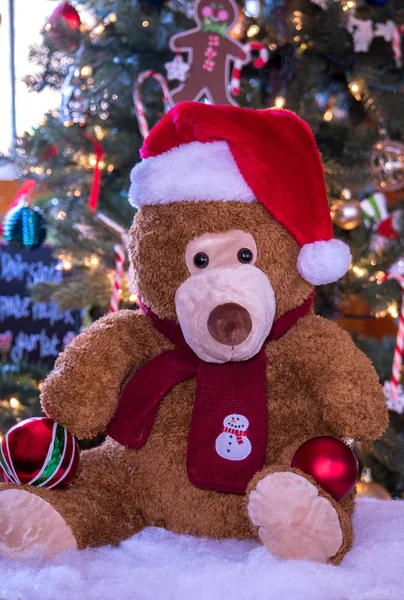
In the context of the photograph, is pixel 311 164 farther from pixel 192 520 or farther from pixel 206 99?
pixel 206 99

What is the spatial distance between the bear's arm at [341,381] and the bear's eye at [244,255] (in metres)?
0.11

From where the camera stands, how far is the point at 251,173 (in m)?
0.82

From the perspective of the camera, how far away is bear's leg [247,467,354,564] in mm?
680

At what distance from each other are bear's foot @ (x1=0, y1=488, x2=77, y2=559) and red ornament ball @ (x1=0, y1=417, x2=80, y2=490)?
35 millimetres

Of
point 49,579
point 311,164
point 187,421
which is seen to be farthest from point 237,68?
point 49,579

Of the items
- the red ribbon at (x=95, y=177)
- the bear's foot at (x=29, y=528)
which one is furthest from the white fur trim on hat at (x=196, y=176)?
the red ribbon at (x=95, y=177)

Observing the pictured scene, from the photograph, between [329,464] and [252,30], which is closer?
[329,464]

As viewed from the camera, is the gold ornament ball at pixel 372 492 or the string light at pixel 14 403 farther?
the string light at pixel 14 403

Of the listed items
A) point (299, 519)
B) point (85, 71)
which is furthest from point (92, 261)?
point (299, 519)

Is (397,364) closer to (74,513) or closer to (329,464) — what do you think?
(329,464)

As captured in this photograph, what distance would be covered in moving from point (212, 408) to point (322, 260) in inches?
8.7

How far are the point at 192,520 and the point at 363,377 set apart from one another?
0.26m

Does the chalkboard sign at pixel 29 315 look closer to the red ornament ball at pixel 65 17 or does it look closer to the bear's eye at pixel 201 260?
the red ornament ball at pixel 65 17

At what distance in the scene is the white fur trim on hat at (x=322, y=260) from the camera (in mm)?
819
